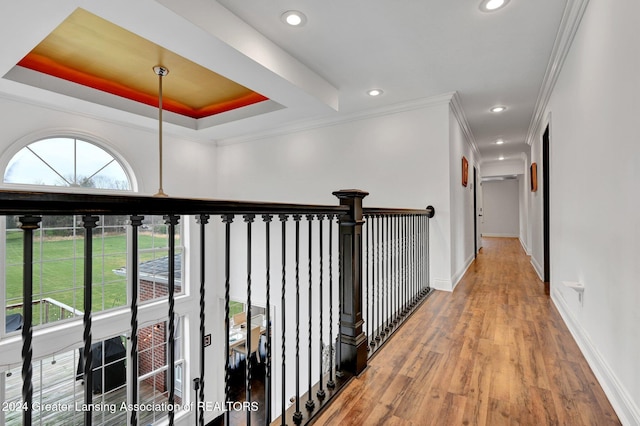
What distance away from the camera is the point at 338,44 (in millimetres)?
2762

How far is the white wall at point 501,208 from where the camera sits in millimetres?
10922

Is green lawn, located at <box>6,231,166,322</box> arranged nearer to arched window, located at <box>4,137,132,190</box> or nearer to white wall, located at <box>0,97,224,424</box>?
white wall, located at <box>0,97,224,424</box>

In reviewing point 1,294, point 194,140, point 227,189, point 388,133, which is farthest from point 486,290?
point 1,294

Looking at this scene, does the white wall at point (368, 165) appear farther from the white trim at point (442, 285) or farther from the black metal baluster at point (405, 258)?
the black metal baluster at point (405, 258)

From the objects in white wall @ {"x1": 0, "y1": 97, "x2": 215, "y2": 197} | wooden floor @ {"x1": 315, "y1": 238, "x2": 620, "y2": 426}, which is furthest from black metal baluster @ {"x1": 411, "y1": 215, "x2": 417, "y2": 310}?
white wall @ {"x1": 0, "y1": 97, "x2": 215, "y2": 197}

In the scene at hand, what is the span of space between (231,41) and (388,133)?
2525 millimetres

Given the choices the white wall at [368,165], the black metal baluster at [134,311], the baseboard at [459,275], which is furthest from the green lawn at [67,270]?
the baseboard at [459,275]

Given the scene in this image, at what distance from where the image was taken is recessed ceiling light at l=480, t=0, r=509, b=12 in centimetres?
221

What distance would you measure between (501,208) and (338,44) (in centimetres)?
1062

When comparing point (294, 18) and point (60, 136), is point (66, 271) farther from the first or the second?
point (294, 18)

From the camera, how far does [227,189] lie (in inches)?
239

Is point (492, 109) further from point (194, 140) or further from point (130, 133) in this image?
point (130, 133)

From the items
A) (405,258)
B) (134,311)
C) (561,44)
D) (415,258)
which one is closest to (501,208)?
(415,258)

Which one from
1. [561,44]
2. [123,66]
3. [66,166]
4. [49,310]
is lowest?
[49,310]
